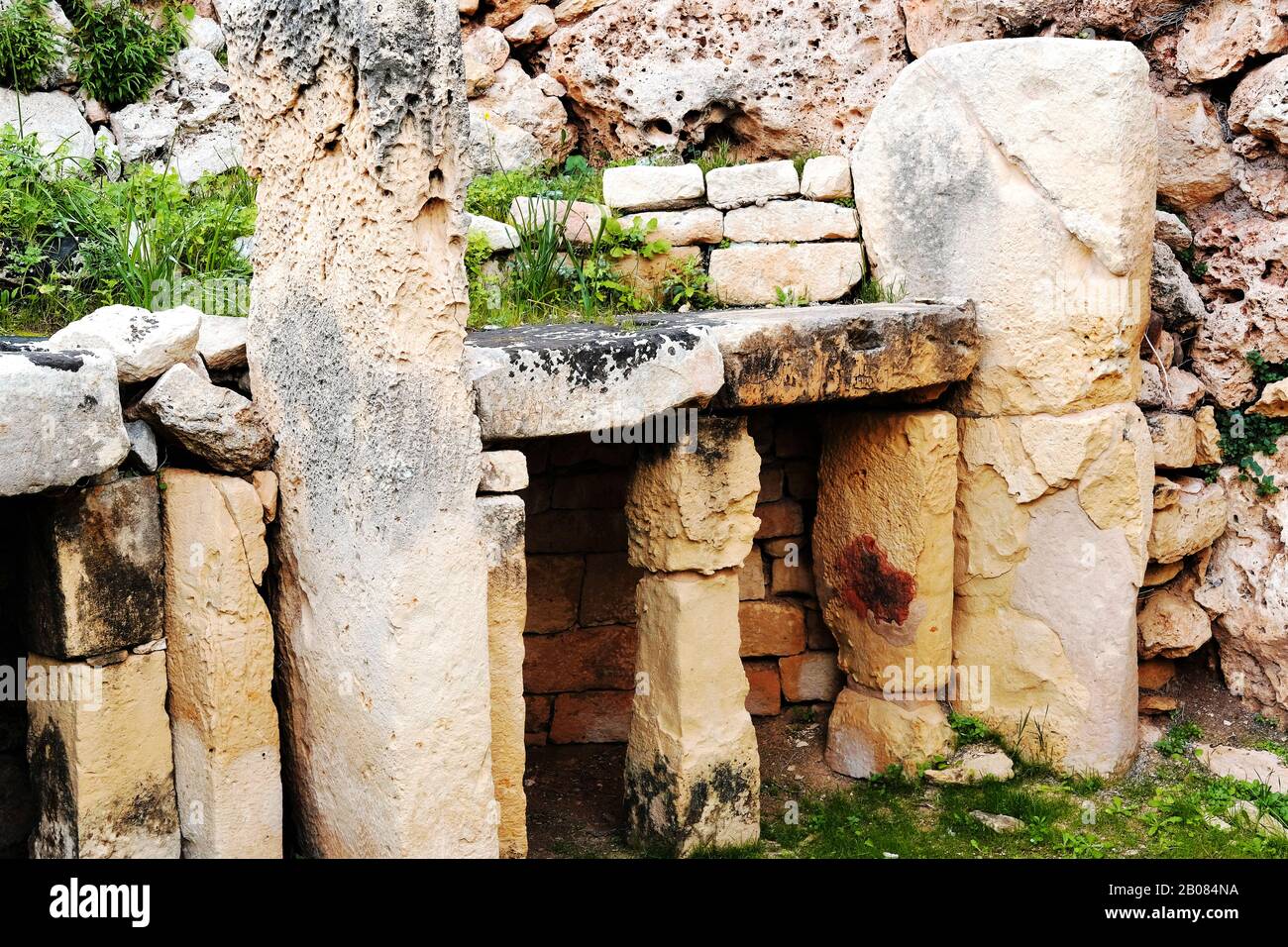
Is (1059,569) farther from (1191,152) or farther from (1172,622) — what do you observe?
(1191,152)

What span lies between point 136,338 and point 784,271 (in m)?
3.41

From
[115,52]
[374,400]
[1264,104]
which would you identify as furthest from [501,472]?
[1264,104]

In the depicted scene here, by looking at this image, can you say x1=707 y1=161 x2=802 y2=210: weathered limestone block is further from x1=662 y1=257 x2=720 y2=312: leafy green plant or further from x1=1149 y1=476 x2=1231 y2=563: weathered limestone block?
x1=1149 y1=476 x2=1231 y2=563: weathered limestone block

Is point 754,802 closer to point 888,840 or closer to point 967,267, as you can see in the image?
point 888,840

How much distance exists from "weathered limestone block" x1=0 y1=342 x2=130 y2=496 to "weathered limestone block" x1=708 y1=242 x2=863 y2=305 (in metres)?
3.41

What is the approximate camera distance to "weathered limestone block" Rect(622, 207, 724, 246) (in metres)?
6.43

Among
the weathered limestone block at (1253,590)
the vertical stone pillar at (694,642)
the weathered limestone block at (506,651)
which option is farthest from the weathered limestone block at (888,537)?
the weathered limestone block at (506,651)

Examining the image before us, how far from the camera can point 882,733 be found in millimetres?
6238

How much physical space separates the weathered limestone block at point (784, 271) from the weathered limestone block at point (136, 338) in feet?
10.1

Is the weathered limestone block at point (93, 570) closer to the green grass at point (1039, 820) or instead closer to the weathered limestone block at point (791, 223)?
the green grass at point (1039, 820)

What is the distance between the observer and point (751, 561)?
6.67 metres

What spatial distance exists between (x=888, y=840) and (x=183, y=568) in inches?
126

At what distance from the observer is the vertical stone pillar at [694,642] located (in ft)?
16.9
